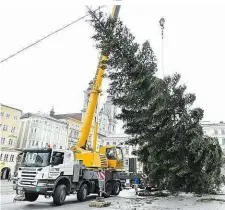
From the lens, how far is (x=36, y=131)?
174 ft

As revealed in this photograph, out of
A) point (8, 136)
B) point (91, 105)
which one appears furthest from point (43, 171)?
point (8, 136)

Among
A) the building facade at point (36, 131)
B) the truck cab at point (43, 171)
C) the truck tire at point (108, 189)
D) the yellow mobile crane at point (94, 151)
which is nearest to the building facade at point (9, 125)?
the building facade at point (36, 131)

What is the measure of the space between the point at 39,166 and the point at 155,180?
292 inches

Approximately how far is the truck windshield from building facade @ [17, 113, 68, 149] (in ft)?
133

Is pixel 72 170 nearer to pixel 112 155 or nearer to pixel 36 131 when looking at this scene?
pixel 112 155

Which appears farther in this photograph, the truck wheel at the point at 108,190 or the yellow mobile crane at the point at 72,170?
the truck wheel at the point at 108,190

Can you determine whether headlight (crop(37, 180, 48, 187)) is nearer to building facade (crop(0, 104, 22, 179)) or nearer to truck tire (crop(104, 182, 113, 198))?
truck tire (crop(104, 182, 113, 198))

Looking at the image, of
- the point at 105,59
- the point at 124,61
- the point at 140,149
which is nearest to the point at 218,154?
the point at 140,149

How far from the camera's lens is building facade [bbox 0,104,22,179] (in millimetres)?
45787

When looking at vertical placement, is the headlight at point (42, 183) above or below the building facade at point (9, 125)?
below

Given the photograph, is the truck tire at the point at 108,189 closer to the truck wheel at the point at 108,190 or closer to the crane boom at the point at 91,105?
the truck wheel at the point at 108,190

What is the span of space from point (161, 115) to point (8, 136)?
1600 inches

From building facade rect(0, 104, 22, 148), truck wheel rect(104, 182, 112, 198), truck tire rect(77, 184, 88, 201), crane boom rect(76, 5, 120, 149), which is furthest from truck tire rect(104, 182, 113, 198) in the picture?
building facade rect(0, 104, 22, 148)

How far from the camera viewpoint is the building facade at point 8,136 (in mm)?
45787
